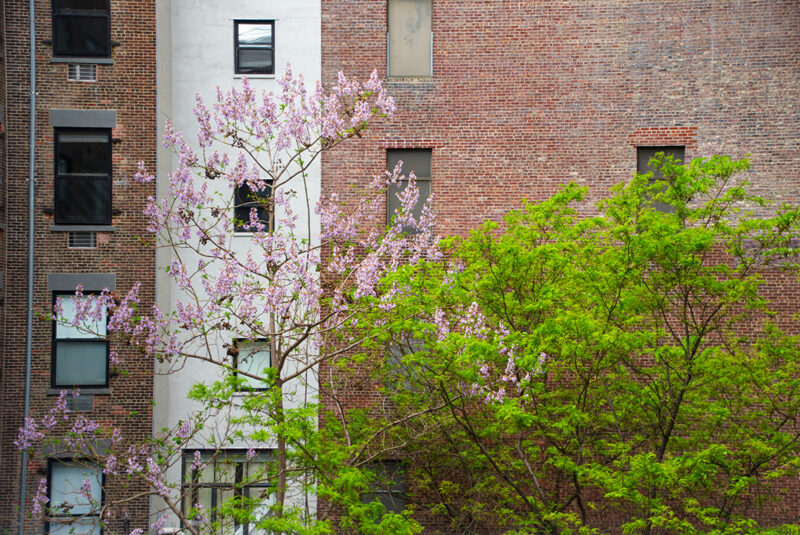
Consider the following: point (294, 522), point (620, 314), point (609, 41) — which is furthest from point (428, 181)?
point (294, 522)

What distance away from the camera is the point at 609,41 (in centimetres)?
2248

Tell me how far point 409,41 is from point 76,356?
11.2 metres

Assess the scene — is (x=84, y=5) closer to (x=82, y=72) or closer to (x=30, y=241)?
(x=82, y=72)

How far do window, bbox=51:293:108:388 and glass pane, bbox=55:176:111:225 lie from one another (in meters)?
1.85

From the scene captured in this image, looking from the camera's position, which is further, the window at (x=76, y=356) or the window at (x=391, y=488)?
the window at (x=76, y=356)

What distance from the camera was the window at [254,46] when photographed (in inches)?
890

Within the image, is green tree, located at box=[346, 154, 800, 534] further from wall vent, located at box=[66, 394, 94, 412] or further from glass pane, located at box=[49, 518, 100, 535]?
glass pane, located at box=[49, 518, 100, 535]

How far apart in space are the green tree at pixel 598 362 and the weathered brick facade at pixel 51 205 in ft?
18.9

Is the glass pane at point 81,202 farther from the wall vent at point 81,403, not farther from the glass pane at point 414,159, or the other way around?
the glass pane at point 414,159

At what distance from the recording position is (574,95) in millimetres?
22469

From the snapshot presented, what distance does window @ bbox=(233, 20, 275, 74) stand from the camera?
22594mm

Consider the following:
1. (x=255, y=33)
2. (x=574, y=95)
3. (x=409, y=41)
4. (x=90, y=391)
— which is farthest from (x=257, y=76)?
(x=90, y=391)

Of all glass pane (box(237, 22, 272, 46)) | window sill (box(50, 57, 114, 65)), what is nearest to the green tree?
glass pane (box(237, 22, 272, 46))

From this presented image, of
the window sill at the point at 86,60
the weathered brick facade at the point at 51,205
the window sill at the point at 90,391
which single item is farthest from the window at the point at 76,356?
the window sill at the point at 86,60
